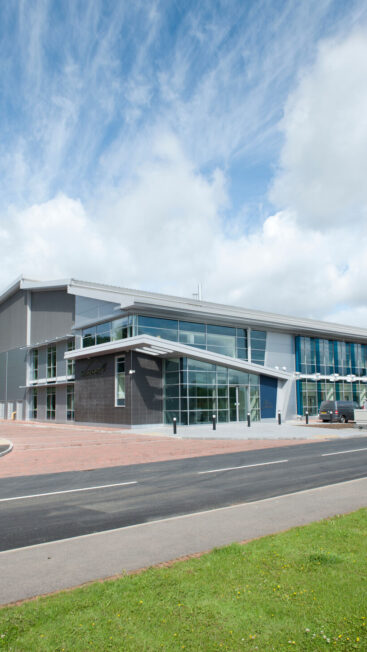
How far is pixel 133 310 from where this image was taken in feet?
114

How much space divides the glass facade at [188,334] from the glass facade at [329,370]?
16.9 ft

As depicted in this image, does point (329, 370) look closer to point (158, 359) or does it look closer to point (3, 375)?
point (158, 359)

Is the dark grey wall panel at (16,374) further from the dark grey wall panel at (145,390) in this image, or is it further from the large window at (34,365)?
the dark grey wall panel at (145,390)

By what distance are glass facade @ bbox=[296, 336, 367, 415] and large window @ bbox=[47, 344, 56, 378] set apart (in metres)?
22.0

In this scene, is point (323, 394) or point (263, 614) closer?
point (263, 614)

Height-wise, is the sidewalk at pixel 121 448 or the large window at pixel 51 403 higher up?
the large window at pixel 51 403

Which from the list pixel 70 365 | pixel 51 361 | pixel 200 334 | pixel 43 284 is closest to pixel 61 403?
pixel 70 365

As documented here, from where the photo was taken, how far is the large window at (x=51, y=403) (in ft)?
148

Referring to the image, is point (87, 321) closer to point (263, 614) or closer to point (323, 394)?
point (323, 394)

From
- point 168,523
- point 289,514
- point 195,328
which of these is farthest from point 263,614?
point 195,328

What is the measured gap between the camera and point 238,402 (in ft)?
123

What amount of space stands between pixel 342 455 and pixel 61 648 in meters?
15.4

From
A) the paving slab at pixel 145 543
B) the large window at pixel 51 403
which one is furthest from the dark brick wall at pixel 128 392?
the paving slab at pixel 145 543

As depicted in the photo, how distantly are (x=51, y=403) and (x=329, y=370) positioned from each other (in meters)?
26.1
